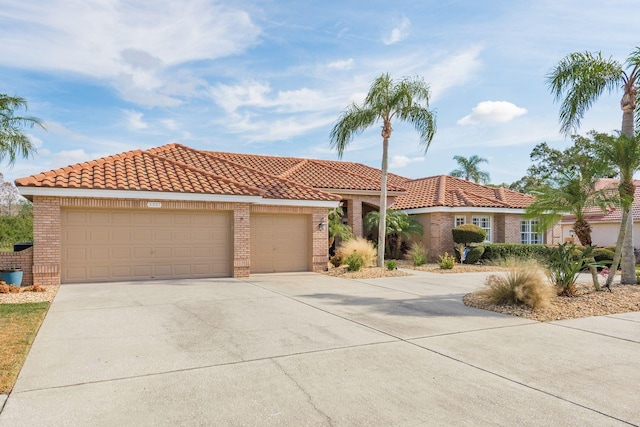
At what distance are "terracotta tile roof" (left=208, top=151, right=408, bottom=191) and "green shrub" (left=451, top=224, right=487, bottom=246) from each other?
12.4 feet

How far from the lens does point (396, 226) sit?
908 inches

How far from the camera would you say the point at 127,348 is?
21.6 feet

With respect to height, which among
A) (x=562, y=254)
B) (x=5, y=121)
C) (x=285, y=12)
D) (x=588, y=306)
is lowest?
(x=588, y=306)

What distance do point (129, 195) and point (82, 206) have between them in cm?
139

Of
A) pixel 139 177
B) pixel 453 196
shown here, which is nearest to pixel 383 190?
pixel 453 196

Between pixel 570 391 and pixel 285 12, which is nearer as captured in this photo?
pixel 570 391

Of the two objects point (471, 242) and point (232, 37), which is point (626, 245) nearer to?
point (471, 242)

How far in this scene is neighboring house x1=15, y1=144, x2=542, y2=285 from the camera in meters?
13.2

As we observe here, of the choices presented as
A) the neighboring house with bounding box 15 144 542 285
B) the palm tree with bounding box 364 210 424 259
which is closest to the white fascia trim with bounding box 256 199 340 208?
the neighboring house with bounding box 15 144 542 285

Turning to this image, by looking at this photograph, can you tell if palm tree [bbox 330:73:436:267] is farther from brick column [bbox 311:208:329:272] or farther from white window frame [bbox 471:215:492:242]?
white window frame [bbox 471:215:492:242]

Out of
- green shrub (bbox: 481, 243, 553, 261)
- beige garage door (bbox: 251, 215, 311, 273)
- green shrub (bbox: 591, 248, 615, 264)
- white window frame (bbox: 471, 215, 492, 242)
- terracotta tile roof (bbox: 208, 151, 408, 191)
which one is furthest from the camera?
white window frame (bbox: 471, 215, 492, 242)

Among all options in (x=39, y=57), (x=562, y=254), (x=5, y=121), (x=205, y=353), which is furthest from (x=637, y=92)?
(x=5, y=121)

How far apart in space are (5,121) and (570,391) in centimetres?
1816

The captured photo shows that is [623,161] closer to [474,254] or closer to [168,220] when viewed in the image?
[474,254]
